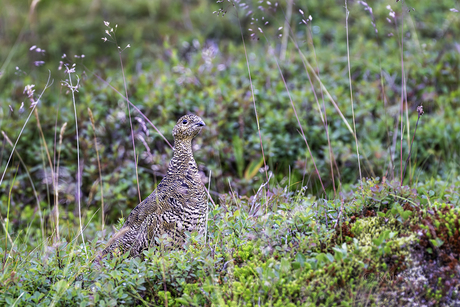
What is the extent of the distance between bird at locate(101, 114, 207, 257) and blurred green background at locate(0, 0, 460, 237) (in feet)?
2.63

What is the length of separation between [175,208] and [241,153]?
249cm

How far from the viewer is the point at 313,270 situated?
2.91 m

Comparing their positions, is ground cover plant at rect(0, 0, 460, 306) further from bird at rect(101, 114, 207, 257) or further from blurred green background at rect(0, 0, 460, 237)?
bird at rect(101, 114, 207, 257)

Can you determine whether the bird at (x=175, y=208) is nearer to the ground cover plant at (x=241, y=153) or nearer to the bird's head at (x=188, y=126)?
the bird's head at (x=188, y=126)

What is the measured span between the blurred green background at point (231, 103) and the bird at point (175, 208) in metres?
0.80

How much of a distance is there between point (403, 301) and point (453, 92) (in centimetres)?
477

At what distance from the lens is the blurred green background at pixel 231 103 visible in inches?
217

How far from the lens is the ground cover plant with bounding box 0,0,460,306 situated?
2.92m

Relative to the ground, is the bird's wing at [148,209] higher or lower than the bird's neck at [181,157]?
lower

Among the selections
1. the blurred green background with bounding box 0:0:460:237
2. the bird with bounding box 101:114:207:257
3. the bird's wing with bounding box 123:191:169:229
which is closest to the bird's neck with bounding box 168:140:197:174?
the bird with bounding box 101:114:207:257

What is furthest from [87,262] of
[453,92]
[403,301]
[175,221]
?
[453,92]

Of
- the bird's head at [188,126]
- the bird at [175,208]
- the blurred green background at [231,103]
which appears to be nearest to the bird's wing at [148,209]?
the bird at [175,208]

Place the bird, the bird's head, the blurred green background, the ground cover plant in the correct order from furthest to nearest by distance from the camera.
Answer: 1. the blurred green background
2. the bird's head
3. the bird
4. the ground cover plant

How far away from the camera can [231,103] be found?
6.32 m
